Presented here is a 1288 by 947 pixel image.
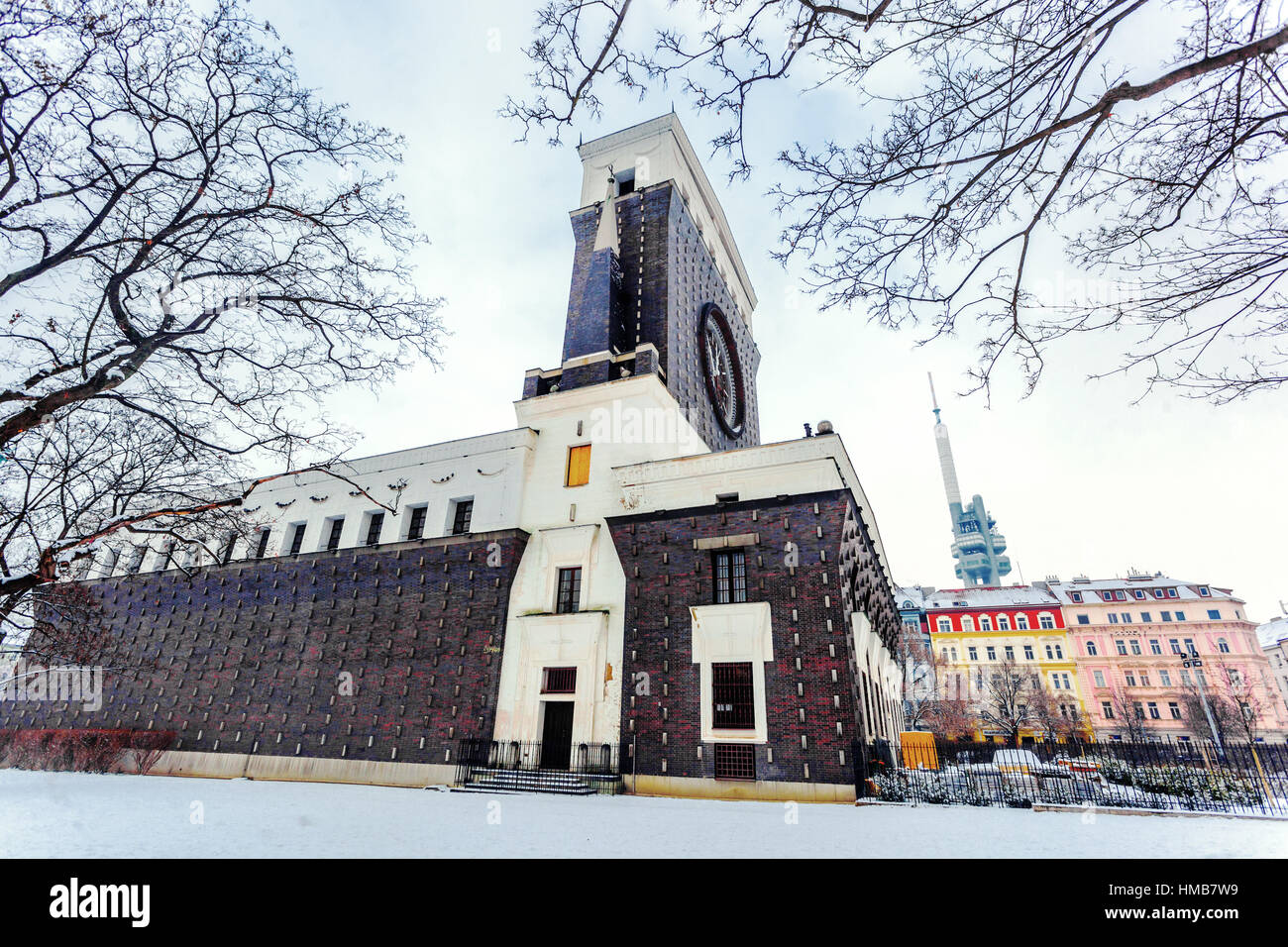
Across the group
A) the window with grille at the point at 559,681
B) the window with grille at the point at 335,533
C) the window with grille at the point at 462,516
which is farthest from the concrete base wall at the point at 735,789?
the window with grille at the point at 335,533

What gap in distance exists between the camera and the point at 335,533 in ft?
95.7

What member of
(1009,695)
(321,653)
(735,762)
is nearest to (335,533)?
(321,653)

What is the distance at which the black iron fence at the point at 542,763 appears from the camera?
18.3 meters

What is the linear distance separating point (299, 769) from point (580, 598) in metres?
13.7

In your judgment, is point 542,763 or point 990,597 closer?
point 542,763

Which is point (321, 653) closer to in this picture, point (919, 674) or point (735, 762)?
point (735, 762)

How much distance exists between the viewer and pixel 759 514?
806 inches

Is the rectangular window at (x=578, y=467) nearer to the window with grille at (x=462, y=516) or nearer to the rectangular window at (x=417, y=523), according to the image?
the window with grille at (x=462, y=516)

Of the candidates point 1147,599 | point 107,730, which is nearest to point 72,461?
point 107,730

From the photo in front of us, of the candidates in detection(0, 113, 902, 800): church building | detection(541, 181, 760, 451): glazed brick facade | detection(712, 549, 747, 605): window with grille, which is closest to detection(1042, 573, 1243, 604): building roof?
detection(0, 113, 902, 800): church building

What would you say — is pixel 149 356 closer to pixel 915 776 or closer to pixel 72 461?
pixel 72 461

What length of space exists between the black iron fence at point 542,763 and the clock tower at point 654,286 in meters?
15.2

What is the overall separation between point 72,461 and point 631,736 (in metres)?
16.2

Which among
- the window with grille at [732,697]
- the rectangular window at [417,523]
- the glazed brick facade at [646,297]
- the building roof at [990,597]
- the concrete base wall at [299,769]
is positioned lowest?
the concrete base wall at [299,769]
